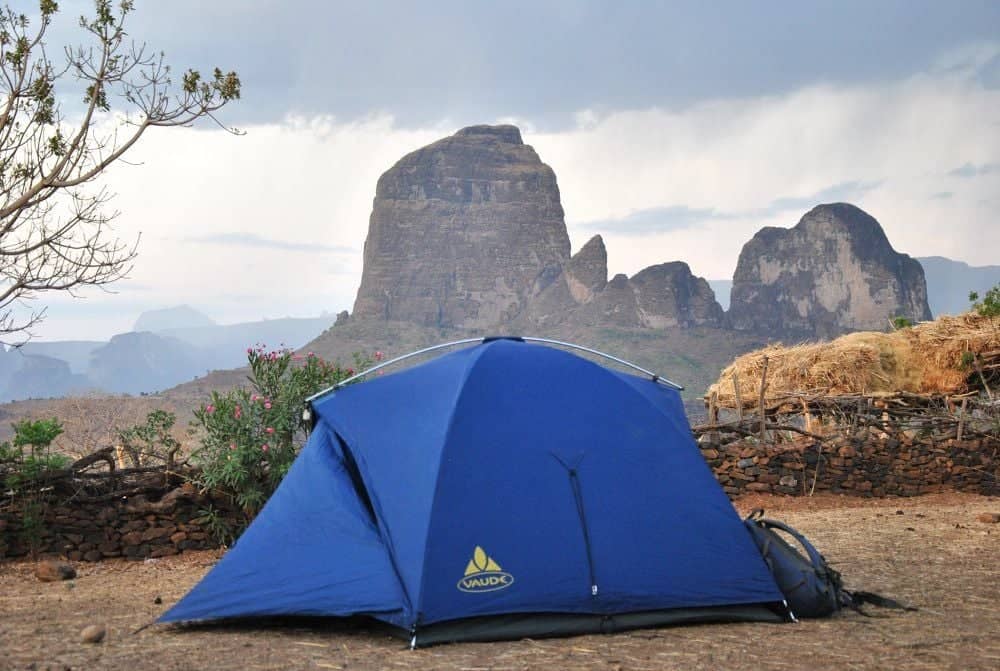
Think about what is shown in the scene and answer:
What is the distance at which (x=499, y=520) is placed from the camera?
17.6ft

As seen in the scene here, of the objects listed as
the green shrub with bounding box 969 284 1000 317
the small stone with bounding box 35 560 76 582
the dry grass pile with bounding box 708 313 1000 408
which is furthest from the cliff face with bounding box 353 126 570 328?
the small stone with bounding box 35 560 76 582

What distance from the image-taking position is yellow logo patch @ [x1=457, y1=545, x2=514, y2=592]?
5.19 meters

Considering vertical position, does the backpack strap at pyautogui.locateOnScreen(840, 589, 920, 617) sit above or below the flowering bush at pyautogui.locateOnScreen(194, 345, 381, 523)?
below

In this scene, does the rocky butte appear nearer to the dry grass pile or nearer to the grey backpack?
the dry grass pile

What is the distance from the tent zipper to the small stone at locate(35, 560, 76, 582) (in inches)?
196

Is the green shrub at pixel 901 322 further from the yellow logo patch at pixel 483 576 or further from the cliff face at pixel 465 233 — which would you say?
the cliff face at pixel 465 233

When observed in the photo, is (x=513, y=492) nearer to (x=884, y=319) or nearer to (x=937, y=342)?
(x=937, y=342)

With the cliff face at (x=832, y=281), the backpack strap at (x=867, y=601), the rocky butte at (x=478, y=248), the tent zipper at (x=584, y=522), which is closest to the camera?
the tent zipper at (x=584, y=522)

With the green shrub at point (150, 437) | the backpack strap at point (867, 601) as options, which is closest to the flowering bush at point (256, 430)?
the green shrub at point (150, 437)

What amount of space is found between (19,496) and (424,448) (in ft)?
16.8

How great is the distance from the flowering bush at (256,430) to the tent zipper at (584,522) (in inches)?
154

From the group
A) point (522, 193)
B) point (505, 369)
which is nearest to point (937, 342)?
point (505, 369)

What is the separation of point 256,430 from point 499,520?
14.4ft

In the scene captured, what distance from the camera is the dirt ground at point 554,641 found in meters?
4.57
